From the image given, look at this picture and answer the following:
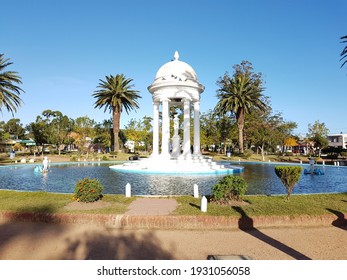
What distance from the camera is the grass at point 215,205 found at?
9.48 metres

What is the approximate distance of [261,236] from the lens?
797cm

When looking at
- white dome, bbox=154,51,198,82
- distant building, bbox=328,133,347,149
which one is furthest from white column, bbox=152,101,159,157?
distant building, bbox=328,133,347,149

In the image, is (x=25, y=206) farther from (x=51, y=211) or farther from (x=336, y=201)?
(x=336, y=201)

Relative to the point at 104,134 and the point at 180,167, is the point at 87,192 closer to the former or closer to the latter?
the point at 180,167

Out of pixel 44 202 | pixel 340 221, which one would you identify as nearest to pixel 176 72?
pixel 44 202

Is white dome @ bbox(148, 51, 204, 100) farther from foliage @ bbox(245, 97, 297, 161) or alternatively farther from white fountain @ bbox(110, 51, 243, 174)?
foliage @ bbox(245, 97, 297, 161)

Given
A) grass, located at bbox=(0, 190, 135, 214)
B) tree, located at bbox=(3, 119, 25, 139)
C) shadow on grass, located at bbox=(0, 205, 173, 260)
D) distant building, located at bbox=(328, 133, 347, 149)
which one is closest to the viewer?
shadow on grass, located at bbox=(0, 205, 173, 260)

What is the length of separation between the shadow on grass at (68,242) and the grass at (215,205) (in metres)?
0.75

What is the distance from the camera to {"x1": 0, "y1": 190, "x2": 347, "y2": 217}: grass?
31.1 ft

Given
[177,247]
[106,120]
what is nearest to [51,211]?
[177,247]

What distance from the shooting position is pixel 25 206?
34.5ft

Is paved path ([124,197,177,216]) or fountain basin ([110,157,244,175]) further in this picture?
fountain basin ([110,157,244,175])

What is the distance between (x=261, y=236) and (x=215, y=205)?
9.09 ft

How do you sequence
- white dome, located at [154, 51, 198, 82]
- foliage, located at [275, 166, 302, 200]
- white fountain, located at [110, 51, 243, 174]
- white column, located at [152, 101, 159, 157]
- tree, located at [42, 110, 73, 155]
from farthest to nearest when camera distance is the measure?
1. tree, located at [42, 110, 73, 155]
2. white column, located at [152, 101, 159, 157]
3. white dome, located at [154, 51, 198, 82]
4. white fountain, located at [110, 51, 243, 174]
5. foliage, located at [275, 166, 302, 200]
